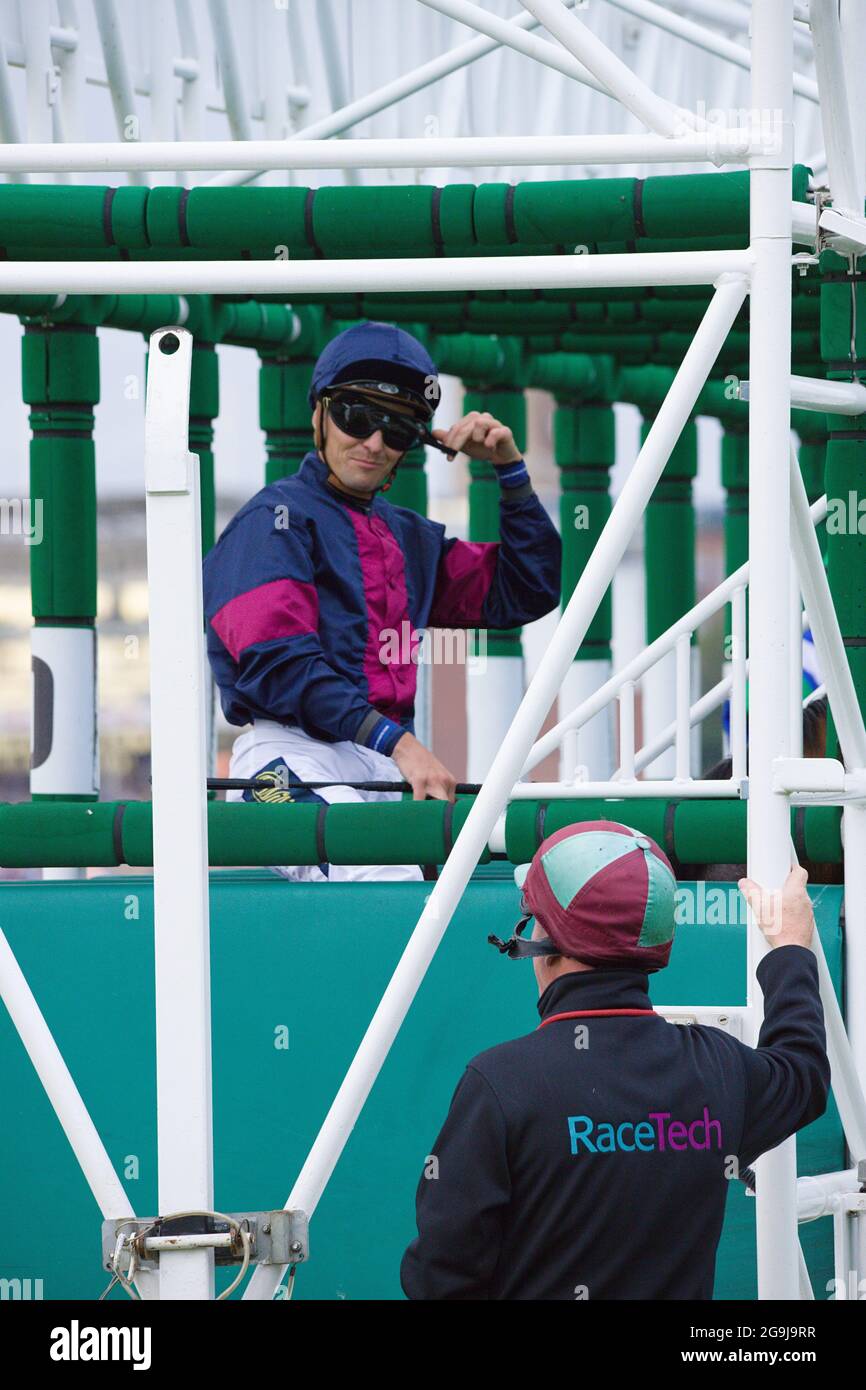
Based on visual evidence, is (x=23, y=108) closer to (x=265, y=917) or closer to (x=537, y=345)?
(x=537, y=345)

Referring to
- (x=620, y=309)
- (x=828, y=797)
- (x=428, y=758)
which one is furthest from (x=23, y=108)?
(x=828, y=797)

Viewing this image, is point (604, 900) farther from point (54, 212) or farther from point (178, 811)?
point (54, 212)

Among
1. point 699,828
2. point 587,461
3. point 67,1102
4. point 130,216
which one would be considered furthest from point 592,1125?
point 587,461

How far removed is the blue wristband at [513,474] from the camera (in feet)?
17.8

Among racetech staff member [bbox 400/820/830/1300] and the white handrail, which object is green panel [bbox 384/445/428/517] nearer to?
the white handrail

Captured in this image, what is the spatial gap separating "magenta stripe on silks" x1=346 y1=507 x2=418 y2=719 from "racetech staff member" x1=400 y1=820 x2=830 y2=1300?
217cm

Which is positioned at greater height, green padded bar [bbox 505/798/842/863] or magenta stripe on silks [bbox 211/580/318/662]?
magenta stripe on silks [bbox 211/580/318/662]

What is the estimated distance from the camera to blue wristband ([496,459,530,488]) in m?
5.43

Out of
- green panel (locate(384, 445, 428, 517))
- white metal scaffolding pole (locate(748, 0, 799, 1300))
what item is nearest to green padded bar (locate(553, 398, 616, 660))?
green panel (locate(384, 445, 428, 517))

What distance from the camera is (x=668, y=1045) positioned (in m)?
3.11

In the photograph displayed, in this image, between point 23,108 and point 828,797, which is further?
point 23,108

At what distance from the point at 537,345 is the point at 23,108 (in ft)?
9.89

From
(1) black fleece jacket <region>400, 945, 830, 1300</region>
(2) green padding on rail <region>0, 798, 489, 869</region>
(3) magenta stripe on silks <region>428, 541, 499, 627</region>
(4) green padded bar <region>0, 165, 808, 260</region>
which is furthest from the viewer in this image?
(3) magenta stripe on silks <region>428, 541, 499, 627</region>

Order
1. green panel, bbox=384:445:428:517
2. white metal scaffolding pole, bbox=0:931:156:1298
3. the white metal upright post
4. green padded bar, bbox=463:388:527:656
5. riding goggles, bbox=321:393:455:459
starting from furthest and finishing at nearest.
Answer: green padded bar, bbox=463:388:527:656, green panel, bbox=384:445:428:517, riding goggles, bbox=321:393:455:459, white metal scaffolding pole, bbox=0:931:156:1298, the white metal upright post
